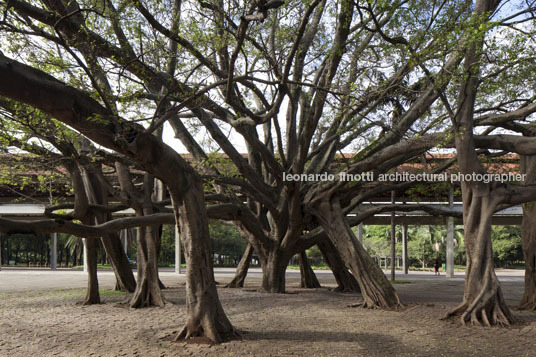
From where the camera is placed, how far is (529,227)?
10445 mm

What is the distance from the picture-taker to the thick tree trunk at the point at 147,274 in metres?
11.1

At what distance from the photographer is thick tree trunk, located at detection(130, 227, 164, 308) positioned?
36.5ft

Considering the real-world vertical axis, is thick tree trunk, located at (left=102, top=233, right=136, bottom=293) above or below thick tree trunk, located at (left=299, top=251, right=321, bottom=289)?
above

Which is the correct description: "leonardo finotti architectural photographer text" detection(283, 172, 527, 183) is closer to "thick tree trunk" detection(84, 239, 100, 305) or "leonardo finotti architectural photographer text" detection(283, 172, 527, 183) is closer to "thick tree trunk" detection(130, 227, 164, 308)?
"thick tree trunk" detection(130, 227, 164, 308)

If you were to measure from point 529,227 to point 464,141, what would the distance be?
3.12 m

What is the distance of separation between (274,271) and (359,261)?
12.4 feet

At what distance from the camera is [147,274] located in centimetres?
1143

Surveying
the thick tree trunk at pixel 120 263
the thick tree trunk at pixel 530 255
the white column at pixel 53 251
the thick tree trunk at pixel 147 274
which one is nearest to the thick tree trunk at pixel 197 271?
the thick tree trunk at pixel 147 274

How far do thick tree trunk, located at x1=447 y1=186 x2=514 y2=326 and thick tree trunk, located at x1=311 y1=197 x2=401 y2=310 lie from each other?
1.77 m

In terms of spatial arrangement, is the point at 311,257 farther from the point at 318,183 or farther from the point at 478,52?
the point at 478,52

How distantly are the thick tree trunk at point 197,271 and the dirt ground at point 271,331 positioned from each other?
36cm

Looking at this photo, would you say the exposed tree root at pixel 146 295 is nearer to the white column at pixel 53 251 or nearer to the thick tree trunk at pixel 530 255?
the thick tree trunk at pixel 530 255

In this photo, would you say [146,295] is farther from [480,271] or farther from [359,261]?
[480,271]

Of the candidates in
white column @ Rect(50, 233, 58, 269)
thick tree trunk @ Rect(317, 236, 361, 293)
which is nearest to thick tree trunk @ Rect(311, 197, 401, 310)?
thick tree trunk @ Rect(317, 236, 361, 293)
